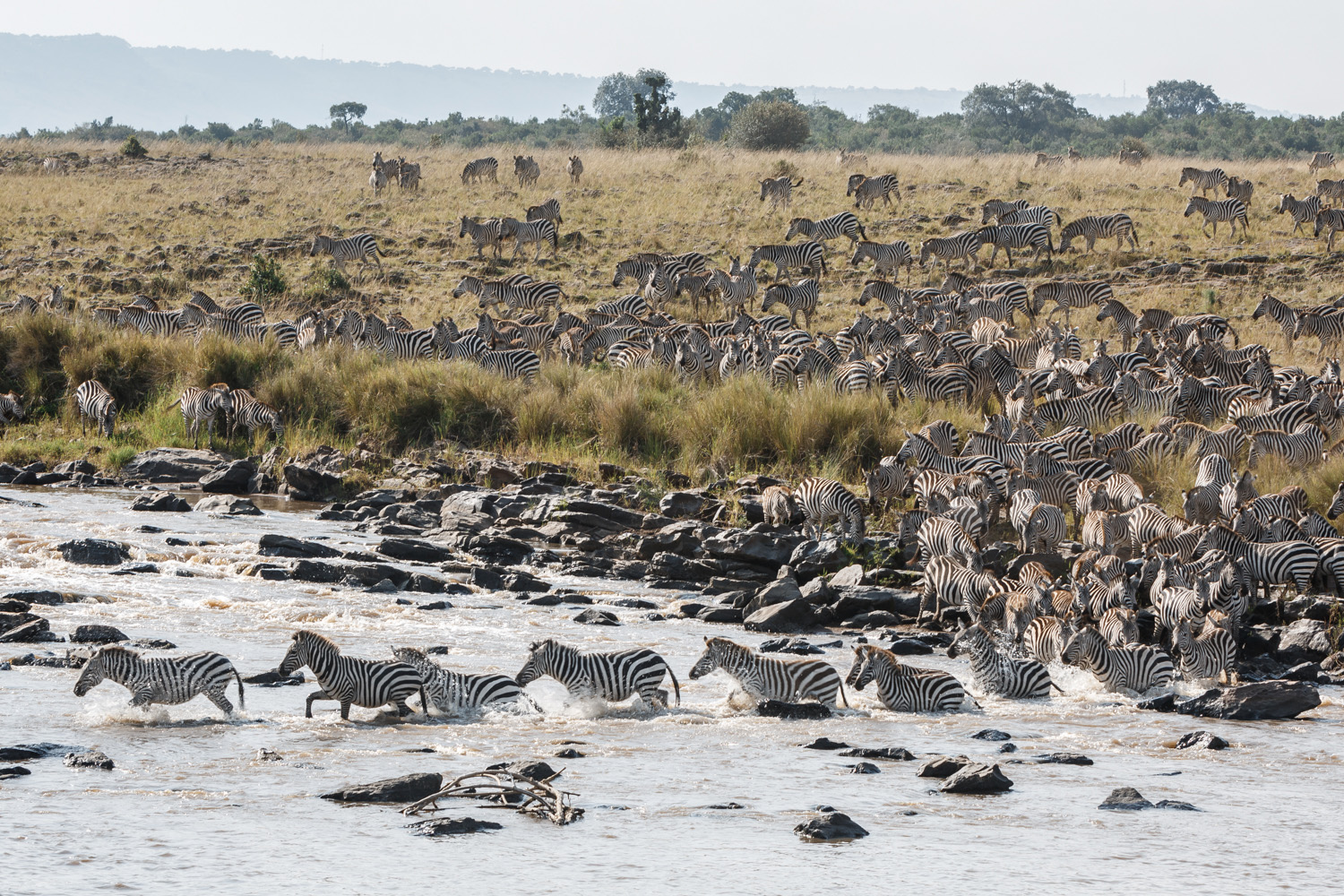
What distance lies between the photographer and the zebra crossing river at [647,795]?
6.44 metres

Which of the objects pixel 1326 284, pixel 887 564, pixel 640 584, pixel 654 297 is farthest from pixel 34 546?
pixel 1326 284

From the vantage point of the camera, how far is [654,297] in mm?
28516

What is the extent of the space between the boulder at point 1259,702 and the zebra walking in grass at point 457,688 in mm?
4755

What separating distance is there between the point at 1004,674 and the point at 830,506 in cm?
439

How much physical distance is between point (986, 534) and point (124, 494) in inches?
437

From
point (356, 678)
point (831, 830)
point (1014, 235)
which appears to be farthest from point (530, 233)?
point (831, 830)

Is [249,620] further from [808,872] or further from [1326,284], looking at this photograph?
[1326,284]

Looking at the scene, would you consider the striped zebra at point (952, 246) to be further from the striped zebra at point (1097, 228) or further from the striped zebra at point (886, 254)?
the striped zebra at point (1097, 228)

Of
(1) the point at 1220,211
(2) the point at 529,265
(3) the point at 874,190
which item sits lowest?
(2) the point at 529,265

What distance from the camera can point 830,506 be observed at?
47.4ft

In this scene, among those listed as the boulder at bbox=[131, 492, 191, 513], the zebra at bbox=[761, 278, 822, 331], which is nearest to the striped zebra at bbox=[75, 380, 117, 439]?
the boulder at bbox=[131, 492, 191, 513]

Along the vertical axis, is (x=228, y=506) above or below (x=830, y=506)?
below

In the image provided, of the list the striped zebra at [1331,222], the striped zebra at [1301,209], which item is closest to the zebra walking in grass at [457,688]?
the striped zebra at [1331,222]

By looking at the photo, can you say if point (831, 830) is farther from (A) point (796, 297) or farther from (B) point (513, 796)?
(A) point (796, 297)
